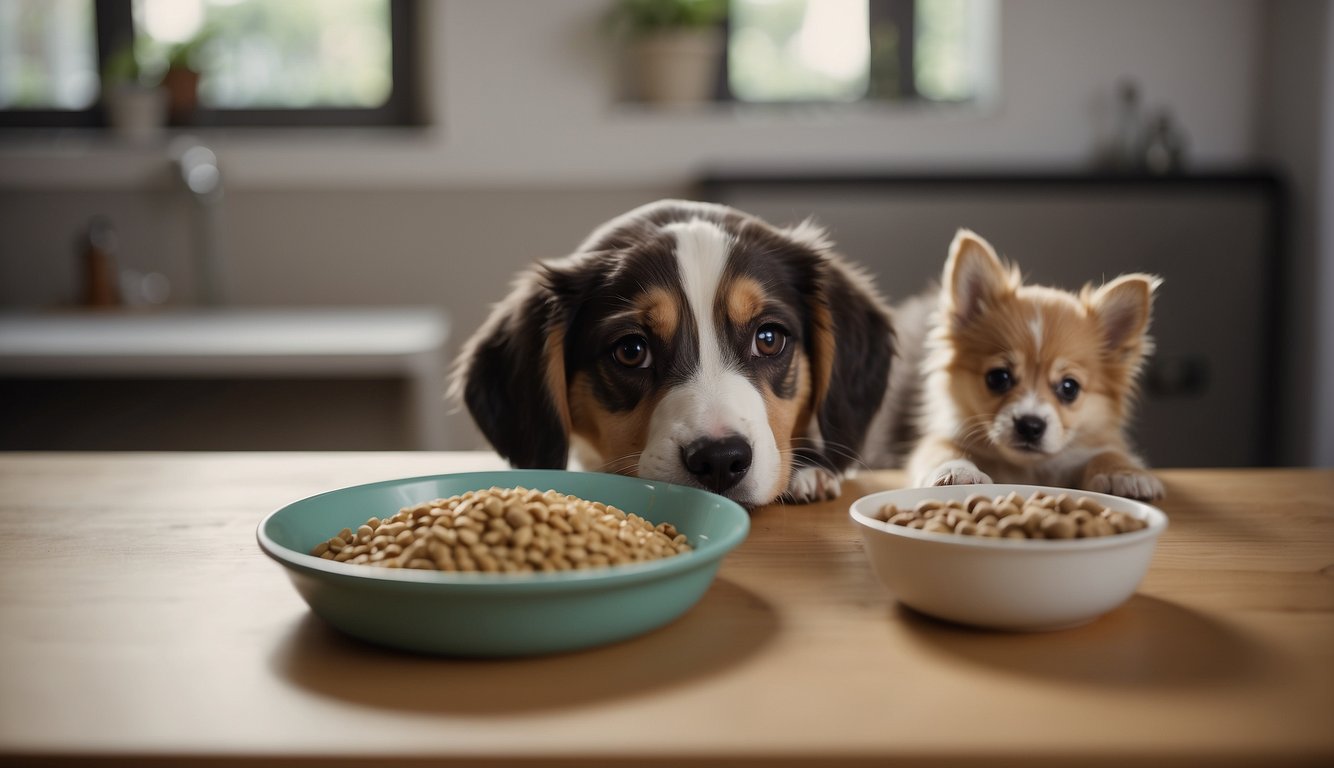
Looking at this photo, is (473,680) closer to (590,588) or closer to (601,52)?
(590,588)

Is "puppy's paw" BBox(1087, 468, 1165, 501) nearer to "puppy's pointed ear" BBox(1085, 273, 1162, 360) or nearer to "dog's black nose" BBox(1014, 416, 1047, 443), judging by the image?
"dog's black nose" BBox(1014, 416, 1047, 443)

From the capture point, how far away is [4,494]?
5.25 feet

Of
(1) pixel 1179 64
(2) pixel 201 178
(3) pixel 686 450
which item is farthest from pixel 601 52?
(3) pixel 686 450

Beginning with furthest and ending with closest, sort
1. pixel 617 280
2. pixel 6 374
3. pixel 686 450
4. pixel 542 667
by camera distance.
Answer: pixel 6 374 → pixel 617 280 → pixel 686 450 → pixel 542 667

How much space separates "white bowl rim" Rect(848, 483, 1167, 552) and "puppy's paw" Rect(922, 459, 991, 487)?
0.92ft

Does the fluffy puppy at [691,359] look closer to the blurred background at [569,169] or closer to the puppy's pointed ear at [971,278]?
the puppy's pointed ear at [971,278]

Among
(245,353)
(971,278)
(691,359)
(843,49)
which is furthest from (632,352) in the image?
(843,49)

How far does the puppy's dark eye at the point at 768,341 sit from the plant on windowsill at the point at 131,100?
3323 millimetres

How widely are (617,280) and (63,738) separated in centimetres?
97

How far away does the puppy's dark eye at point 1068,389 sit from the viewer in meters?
1.76

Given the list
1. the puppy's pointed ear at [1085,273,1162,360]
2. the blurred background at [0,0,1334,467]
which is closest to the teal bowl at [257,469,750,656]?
the puppy's pointed ear at [1085,273,1162,360]

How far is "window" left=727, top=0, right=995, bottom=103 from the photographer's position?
164 inches

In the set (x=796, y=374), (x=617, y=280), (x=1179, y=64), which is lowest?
(x=796, y=374)

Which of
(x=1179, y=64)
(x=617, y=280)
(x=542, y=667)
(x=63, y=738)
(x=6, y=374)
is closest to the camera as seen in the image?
(x=63, y=738)
